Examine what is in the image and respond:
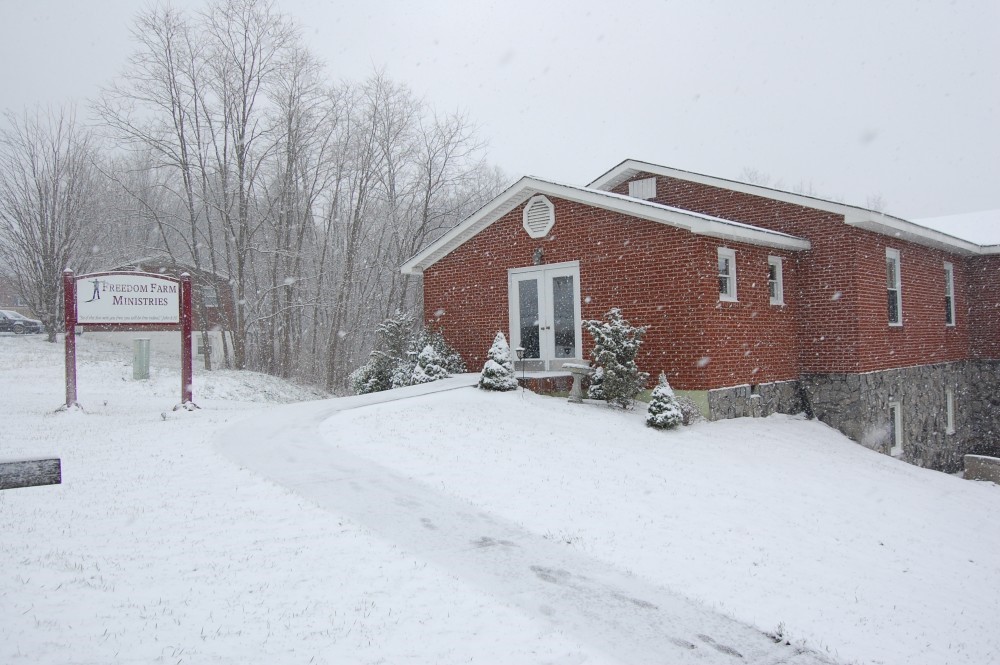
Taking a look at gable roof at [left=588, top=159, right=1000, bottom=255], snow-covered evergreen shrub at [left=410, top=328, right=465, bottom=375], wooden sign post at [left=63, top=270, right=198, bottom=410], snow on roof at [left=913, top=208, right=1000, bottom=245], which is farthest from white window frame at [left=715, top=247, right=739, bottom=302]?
wooden sign post at [left=63, top=270, right=198, bottom=410]

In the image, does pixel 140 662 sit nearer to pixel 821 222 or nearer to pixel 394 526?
pixel 394 526

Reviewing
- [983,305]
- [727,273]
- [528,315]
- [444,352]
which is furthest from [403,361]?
[983,305]

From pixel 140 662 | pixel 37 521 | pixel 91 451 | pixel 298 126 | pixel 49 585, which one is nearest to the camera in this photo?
pixel 140 662

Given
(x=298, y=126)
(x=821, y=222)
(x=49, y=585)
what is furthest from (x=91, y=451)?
(x=298, y=126)

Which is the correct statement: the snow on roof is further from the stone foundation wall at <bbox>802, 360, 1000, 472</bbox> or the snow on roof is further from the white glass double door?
the white glass double door

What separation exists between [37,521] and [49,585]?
5.22 ft

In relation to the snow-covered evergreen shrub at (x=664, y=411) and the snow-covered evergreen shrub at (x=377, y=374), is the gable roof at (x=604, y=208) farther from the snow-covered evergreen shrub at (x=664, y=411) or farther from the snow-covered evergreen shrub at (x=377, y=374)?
the snow-covered evergreen shrub at (x=664, y=411)

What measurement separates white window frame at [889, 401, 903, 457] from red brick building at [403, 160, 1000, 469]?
0.03 m

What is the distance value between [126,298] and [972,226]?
2352 centimetres

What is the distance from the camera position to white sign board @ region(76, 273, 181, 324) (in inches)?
481

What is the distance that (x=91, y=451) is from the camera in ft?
28.6

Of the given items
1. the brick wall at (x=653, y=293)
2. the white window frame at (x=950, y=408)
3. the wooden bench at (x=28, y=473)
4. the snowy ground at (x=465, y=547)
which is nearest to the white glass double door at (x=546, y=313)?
the brick wall at (x=653, y=293)

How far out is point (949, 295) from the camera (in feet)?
65.4

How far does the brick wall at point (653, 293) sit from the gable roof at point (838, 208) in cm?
130
